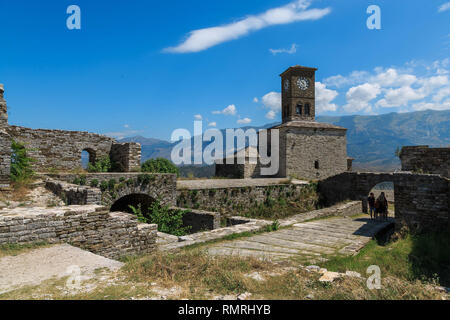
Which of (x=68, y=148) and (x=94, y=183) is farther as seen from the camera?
(x=68, y=148)

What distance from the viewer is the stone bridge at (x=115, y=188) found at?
343 inches

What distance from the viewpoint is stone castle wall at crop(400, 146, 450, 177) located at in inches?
534

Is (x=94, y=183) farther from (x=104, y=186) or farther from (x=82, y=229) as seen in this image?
(x=82, y=229)

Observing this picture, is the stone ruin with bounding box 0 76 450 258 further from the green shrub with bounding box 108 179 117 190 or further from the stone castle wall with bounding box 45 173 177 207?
the green shrub with bounding box 108 179 117 190

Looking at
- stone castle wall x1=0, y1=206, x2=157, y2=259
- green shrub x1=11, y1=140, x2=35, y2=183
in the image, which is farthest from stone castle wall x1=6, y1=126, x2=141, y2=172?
stone castle wall x1=0, y1=206, x2=157, y2=259

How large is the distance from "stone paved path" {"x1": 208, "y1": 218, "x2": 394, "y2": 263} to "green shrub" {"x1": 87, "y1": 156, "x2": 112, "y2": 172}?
1081 cm

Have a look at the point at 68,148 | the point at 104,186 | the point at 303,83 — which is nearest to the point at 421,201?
the point at 104,186

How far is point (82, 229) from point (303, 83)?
1124 inches

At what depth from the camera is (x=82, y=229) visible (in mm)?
5914

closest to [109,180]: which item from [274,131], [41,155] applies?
[41,155]

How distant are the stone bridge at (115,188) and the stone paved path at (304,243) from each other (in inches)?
184
